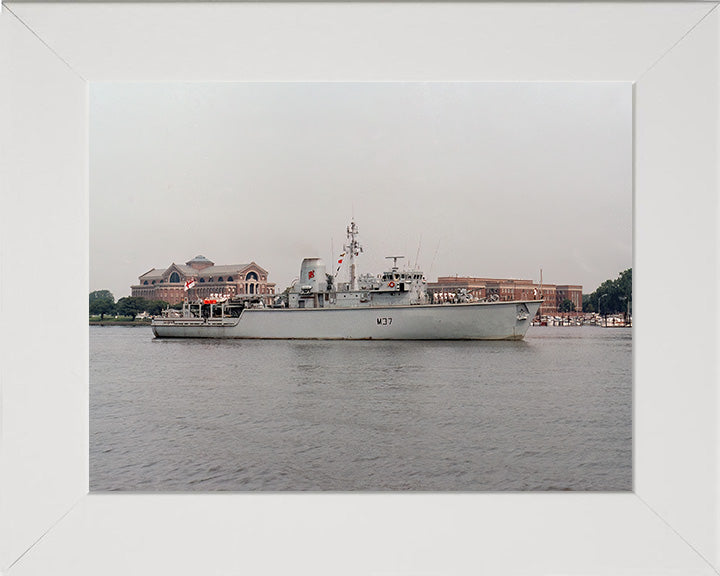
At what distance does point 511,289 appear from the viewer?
18.5 metres

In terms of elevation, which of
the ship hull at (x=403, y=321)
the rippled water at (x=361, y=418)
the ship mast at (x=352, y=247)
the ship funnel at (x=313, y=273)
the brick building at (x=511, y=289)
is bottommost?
the rippled water at (x=361, y=418)

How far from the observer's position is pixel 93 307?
22000mm

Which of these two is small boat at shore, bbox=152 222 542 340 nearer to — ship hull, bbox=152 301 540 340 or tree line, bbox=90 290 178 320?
ship hull, bbox=152 301 540 340

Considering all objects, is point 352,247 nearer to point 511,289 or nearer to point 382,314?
point 382,314

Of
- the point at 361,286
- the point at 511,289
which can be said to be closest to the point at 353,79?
the point at 361,286

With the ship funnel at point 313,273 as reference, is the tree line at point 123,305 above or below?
below

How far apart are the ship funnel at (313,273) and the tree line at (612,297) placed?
33.6ft

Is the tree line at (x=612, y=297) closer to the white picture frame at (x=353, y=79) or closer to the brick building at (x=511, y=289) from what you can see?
the brick building at (x=511, y=289)

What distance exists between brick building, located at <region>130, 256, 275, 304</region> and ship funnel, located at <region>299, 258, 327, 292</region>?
2.78 metres

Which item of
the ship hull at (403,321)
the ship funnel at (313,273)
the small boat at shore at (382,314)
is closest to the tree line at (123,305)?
the small boat at shore at (382,314)

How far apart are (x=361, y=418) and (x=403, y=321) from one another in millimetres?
6588

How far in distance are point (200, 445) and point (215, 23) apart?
5.38 meters

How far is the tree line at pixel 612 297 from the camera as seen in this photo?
72.9ft
